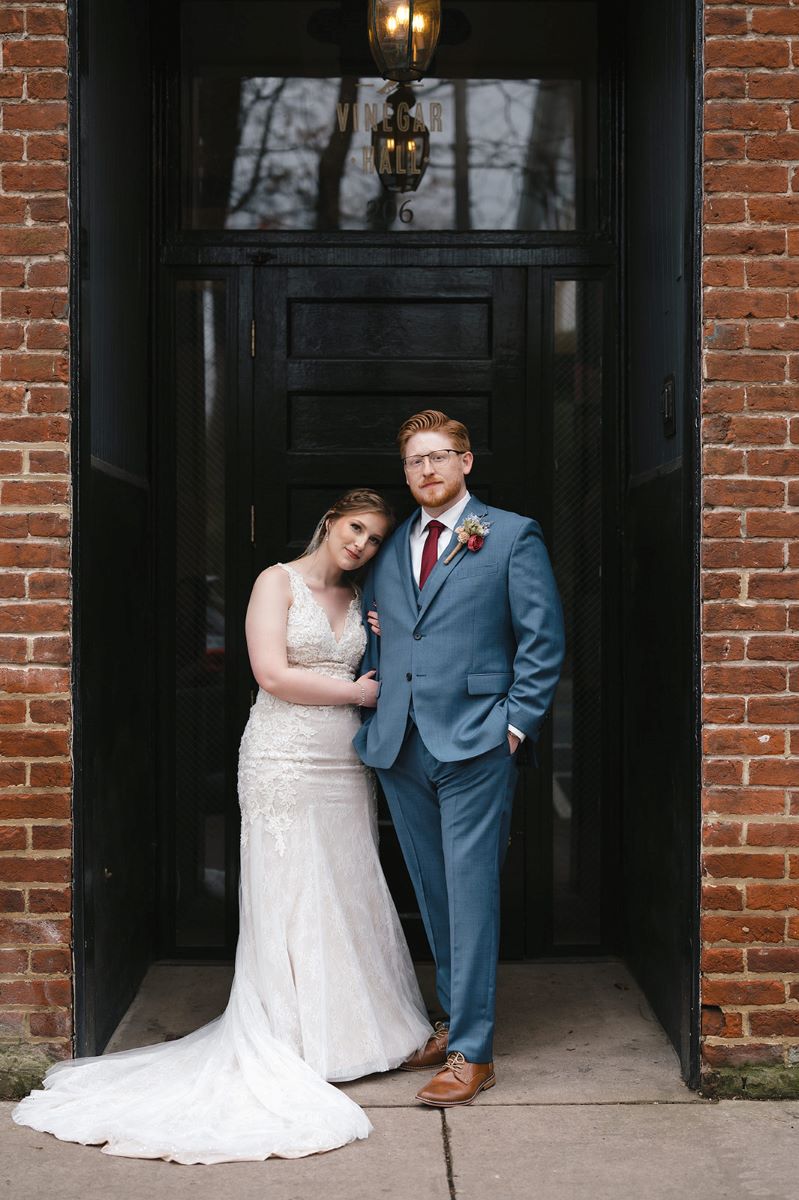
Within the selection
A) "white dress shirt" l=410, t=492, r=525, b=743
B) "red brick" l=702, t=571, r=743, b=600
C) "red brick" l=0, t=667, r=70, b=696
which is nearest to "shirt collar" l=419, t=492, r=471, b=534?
"white dress shirt" l=410, t=492, r=525, b=743

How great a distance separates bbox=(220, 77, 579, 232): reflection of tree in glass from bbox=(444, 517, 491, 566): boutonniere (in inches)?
64.7

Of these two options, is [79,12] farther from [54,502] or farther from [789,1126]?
[789,1126]

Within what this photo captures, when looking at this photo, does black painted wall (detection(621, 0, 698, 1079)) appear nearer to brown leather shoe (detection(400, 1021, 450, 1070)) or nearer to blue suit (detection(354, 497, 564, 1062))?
blue suit (detection(354, 497, 564, 1062))

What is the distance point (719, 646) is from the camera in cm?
390

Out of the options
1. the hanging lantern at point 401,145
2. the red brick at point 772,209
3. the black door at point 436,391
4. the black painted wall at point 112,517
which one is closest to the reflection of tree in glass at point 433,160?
the hanging lantern at point 401,145

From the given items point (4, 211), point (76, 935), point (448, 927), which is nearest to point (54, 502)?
point (4, 211)

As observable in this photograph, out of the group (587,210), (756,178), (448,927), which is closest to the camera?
(756,178)

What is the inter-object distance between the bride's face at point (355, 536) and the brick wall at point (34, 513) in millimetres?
884

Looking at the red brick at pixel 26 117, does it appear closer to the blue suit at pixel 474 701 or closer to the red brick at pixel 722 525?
the blue suit at pixel 474 701

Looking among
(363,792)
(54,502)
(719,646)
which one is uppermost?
(54,502)

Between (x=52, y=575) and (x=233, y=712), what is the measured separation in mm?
1408

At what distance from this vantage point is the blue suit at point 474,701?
13.0 feet

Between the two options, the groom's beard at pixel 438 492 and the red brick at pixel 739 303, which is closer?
the red brick at pixel 739 303

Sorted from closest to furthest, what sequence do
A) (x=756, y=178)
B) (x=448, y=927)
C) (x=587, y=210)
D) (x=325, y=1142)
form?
(x=325, y=1142)
(x=756, y=178)
(x=448, y=927)
(x=587, y=210)
